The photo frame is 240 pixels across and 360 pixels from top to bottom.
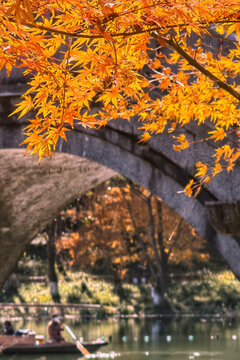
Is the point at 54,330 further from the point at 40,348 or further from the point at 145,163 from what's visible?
the point at 145,163

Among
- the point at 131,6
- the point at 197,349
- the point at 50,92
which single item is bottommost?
the point at 197,349

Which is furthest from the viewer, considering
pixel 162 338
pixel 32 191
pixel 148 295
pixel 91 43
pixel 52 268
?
pixel 52 268

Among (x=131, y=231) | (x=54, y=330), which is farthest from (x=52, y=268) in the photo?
(x=54, y=330)

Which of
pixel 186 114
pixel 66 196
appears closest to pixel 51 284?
pixel 66 196

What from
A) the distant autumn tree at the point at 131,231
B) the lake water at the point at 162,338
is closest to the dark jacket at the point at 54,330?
the lake water at the point at 162,338

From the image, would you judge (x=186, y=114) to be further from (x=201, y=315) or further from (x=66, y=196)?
(x=201, y=315)

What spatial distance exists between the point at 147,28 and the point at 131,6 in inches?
7.0

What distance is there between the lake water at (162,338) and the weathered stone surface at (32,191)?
3802mm

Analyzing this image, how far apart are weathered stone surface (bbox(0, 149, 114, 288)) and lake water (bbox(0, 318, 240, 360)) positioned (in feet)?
12.5

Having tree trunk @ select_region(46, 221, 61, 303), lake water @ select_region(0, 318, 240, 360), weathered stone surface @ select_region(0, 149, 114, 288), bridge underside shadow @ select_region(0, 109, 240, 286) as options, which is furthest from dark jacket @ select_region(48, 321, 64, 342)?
bridge underside shadow @ select_region(0, 109, 240, 286)

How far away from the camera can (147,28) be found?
3.79 meters

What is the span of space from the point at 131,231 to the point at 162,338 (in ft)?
16.9

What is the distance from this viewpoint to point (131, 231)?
20.5 meters

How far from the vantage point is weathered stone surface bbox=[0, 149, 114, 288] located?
9.32 m
